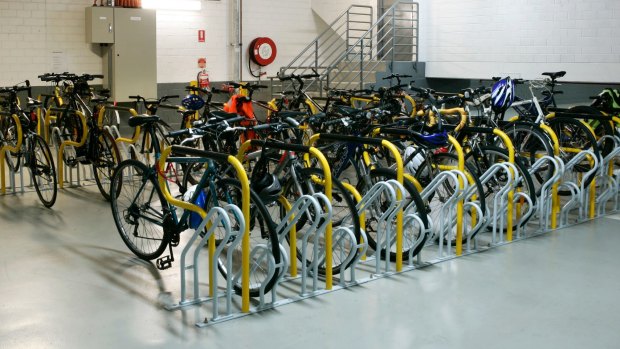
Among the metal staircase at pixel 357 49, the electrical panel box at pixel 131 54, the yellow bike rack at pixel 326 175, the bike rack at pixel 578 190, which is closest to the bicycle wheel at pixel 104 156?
the yellow bike rack at pixel 326 175

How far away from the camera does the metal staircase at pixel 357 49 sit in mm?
11734

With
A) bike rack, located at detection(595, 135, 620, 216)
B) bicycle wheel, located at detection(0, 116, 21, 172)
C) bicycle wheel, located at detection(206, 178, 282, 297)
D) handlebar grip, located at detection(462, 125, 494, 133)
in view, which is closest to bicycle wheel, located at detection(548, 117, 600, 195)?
bike rack, located at detection(595, 135, 620, 216)

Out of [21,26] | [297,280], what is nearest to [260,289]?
[297,280]

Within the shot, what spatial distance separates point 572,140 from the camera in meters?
6.66

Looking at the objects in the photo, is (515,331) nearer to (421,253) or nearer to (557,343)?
(557,343)

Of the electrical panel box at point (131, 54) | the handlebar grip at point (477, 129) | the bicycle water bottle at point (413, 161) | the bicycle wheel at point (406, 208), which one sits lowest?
the bicycle wheel at point (406, 208)

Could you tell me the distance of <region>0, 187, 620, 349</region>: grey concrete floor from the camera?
11.1ft

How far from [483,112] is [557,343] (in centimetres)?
315

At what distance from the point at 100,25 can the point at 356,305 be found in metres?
8.40

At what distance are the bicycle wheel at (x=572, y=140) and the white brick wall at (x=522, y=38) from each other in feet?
10.5

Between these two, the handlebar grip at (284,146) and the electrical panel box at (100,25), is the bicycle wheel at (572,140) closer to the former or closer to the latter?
the handlebar grip at (284,146)

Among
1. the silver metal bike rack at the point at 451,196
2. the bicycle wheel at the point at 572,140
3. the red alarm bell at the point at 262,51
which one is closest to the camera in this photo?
the silver metal bike rack at the point at 451,196

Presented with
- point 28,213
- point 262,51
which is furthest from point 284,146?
Answer: point 262,51

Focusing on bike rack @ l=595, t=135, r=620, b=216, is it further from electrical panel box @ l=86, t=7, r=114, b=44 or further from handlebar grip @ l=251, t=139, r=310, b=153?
electrical panel box @ l=86, t=7, r=114, b=44
